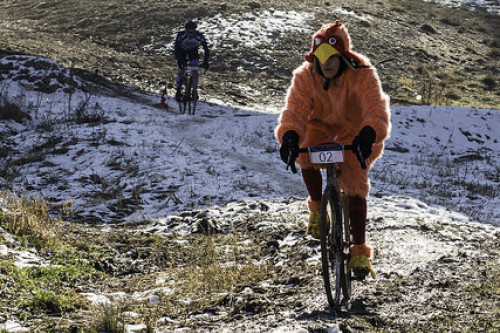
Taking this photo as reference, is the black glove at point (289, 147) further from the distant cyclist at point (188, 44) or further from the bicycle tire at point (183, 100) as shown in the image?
the bicycle tire at point (183, 100)

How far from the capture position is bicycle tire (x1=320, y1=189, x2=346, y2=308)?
3.46 meters

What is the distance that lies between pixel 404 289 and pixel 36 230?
3.64 meters

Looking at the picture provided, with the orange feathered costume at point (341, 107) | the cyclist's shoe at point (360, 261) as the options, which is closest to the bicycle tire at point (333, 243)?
the cyclist's shoe at point (360, 261)

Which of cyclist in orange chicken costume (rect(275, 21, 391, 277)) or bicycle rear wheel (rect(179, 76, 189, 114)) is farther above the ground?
cyclist in orange chicken costume (rect(275, 21, 391, 277))

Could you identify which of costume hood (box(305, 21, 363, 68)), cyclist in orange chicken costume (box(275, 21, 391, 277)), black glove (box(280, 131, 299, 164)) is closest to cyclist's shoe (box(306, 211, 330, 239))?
cyclist in orange chicken costume (box(275, 21, 391, 277))

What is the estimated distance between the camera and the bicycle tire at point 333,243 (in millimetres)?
3465

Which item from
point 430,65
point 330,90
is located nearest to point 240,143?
point 330,90

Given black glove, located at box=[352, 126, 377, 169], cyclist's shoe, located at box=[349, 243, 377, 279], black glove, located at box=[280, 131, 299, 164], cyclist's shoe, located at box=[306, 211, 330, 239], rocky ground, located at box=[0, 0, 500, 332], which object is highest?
black glove, located at box=[352, 126, 377, 169]

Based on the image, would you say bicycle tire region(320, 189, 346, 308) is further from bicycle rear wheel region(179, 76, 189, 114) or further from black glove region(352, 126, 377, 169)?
bicycle rear wheel region(179, 76, 189, 114)

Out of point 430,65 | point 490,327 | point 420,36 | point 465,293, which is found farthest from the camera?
point 420,36

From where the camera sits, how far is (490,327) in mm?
3215

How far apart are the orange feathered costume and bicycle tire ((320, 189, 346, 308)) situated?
0.96 ft

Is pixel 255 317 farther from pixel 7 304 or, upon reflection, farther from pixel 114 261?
pixel 114 261

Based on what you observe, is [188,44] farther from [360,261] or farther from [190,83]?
[360,261]
